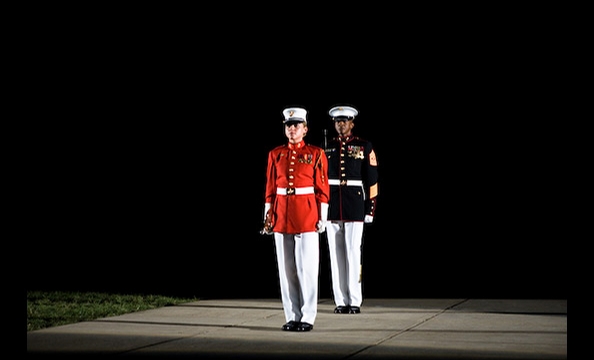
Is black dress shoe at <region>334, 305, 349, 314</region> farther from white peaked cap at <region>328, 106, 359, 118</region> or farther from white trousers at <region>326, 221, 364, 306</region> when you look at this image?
white peaked cap at <region>328, 106, 359, 118</region>

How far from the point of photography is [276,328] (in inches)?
417

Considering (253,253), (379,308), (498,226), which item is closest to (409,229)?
(498,226)

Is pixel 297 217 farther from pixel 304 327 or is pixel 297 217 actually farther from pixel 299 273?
pixel 304 327

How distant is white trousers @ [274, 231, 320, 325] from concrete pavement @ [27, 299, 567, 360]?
22 centimetres

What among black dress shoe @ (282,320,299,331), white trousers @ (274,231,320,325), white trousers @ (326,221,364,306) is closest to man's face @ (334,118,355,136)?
white trousers @ (326,221,364,306)

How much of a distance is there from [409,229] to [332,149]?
4.04 m

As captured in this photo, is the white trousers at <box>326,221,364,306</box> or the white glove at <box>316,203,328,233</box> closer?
the white glove at <box>316,203,328,233</box>

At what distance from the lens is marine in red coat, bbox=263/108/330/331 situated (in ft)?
33.9

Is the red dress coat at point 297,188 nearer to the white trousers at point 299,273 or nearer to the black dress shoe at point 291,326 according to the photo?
the white trousers at point 299,273

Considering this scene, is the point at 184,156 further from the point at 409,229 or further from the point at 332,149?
the point at 332,149

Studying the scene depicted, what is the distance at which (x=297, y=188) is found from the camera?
10.4 m

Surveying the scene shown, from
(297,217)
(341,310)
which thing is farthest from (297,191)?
(341,310)

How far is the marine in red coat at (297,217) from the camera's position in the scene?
10.3 meters

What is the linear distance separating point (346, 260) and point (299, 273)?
6.24ft
